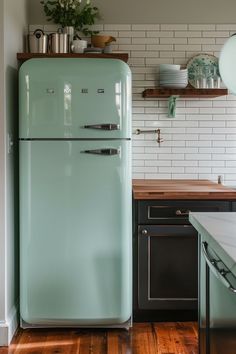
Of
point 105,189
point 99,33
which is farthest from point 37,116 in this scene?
point 99,33

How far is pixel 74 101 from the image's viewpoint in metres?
2.98

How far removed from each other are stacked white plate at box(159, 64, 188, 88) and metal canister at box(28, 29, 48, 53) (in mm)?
851

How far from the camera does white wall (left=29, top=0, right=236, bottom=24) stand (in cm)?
369

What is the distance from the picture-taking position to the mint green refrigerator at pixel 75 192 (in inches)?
117

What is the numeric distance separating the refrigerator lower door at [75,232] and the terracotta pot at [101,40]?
0.87m

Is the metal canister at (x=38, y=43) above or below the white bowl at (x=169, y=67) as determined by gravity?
above

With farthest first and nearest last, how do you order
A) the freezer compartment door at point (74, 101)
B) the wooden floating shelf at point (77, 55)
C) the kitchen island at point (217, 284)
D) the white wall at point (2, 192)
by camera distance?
the wooden floating shelf at point (77, 55)
the freezer compartment door at point (74, 101)
the white wall at point (2, 192)
the kitchen island at point (217, 284)

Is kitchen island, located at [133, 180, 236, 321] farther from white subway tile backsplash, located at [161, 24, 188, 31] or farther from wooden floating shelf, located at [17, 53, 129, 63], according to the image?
white subway tile backsplash, located at [161, 24, 188, 31]

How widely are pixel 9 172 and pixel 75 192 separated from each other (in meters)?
0.41

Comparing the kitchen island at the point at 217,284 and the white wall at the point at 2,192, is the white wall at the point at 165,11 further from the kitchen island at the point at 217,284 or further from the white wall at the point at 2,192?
the kitchen island at the point at 217,284

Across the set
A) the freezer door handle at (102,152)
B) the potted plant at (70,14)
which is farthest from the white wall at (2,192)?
the potted plant at (70,14)

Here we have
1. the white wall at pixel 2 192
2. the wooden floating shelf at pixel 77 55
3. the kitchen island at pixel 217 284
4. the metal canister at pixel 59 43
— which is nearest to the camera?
the kitchen island at pixel 217 284

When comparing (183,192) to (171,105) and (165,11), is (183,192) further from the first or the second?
(165,11)

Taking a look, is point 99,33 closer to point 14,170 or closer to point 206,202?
point 14,170
